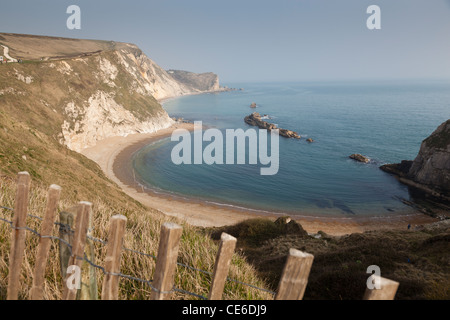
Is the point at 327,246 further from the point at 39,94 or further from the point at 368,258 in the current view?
the point at 39,94

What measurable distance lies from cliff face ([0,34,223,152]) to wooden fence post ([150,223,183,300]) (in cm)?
4695

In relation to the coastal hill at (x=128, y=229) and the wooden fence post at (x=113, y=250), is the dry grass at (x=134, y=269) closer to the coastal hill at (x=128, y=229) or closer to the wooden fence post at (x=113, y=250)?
the coastal hill at (x=128, y=229)

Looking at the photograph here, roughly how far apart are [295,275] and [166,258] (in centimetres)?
119

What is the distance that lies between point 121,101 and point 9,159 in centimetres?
5507

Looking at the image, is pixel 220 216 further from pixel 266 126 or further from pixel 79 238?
pixel 266 126

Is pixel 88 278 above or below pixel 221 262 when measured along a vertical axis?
below

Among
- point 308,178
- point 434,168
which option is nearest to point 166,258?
point 308,178

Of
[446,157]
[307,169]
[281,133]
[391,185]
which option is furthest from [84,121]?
[446,157]

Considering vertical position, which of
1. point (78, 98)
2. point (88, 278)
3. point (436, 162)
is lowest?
point (436, 162)

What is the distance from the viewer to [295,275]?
2311mm

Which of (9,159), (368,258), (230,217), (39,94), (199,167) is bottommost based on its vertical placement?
(230,217)

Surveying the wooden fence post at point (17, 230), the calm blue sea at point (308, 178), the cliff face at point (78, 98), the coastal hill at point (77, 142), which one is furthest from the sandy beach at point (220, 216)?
the wooden fence post at point (17, 230)

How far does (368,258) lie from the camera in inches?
398

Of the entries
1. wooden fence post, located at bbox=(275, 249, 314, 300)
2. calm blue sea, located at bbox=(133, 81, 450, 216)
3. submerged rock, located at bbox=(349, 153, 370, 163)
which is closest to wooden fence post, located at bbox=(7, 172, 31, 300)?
wooden fence post, located at bbox=(275, 249, 314, 300)
